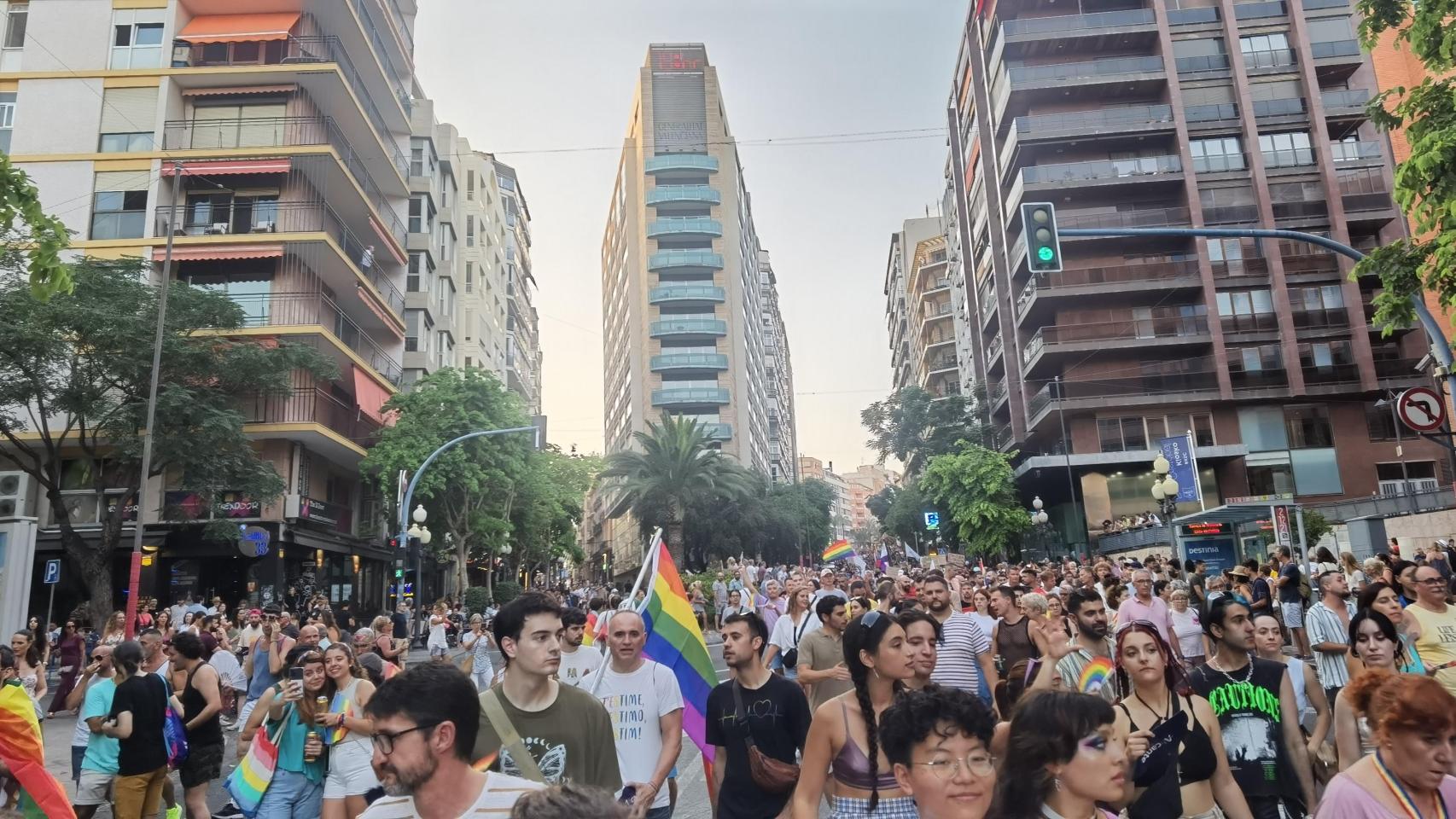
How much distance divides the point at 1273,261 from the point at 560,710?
47697mm

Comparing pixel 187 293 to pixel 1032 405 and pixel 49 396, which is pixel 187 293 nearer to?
pixel 49 396

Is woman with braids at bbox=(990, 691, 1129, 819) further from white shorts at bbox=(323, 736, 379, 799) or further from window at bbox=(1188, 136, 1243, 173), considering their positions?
window at bbox=(1188, 136, 1243, 173)

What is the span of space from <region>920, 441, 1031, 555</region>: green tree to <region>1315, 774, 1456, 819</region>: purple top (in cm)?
4188

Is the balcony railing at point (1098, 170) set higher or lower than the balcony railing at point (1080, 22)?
→ lower

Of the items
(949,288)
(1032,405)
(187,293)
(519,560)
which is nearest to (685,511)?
(519,560)

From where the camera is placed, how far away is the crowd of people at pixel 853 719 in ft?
9.56

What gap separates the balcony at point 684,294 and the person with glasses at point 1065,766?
79.0m

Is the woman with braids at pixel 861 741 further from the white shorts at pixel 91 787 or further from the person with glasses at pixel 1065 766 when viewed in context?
the white shorts at pixel 91 787

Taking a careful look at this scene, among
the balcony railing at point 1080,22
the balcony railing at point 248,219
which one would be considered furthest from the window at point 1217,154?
the balcony railing at point 248,219

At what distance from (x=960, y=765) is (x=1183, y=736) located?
1684mm

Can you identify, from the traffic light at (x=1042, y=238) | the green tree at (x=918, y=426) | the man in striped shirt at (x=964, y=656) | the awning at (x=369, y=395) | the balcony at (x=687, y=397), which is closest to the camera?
the man in striped shirt at (x=964, y=656)

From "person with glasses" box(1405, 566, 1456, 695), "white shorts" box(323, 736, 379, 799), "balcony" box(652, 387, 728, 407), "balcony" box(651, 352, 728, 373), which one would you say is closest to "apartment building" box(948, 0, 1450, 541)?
"balcony" box(652, 387, 728, 407)

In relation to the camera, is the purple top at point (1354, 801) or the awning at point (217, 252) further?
the awning at point (217, 252)

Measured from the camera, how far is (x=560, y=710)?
4031mm
